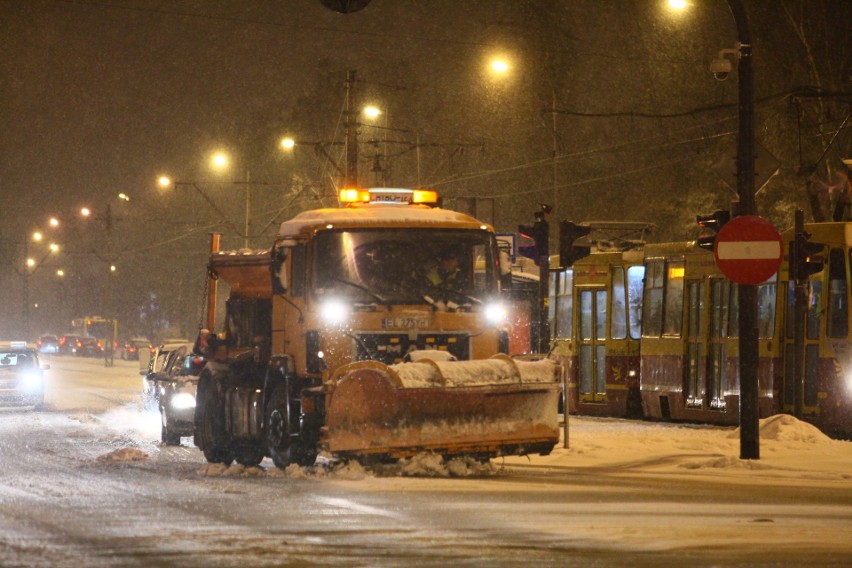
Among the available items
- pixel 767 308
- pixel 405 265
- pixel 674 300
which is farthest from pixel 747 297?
pixel 674 300

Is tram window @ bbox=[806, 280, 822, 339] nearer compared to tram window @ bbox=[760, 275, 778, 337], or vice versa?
tram window @ bbox=[806, 280, 822, 339]

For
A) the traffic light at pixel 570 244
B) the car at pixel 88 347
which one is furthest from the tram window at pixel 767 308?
the car at pixel 88 347

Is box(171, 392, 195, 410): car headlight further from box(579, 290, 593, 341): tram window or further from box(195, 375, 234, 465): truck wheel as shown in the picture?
box(579, 290, 593, 341): tram window

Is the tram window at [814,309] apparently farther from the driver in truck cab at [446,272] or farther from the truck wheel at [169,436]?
the truck wheel at [169,436]

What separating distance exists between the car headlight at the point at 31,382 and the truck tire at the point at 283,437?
19218mm

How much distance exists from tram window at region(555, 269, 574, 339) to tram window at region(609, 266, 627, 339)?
131 cm

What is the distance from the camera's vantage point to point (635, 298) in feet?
95.2

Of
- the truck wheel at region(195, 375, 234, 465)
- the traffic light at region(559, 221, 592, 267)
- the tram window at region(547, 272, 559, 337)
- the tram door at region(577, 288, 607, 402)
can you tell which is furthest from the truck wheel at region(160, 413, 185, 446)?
the tram window at region(547, 272, 559, 337)

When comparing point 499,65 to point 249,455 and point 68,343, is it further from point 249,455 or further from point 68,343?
point 68,343

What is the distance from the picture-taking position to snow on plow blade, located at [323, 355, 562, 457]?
51.3ft

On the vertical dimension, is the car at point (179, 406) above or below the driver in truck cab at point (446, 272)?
below

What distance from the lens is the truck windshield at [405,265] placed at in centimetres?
1672

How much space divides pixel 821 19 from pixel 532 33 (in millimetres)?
15933

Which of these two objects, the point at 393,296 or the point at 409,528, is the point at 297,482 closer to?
the point at 393,296
